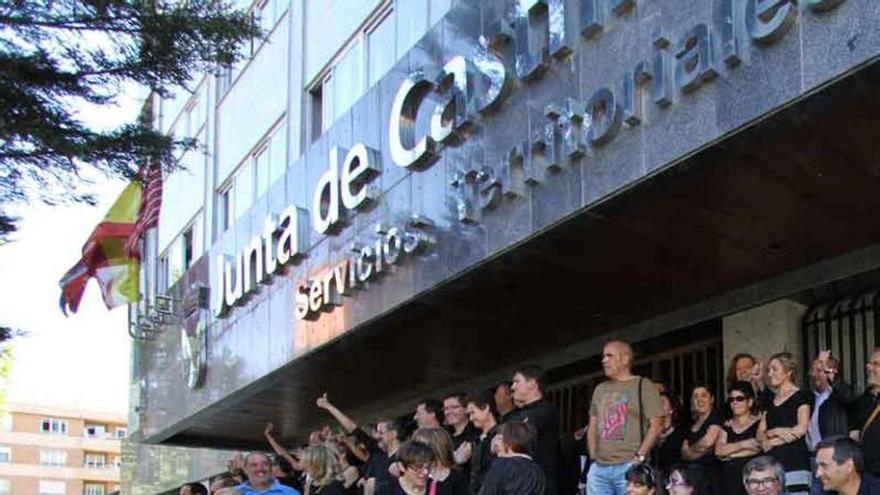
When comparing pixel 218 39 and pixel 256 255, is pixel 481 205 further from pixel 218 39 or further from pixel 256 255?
pixel 256 255

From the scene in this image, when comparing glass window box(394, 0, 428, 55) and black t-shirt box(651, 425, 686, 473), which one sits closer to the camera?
black t-shirt box(651, 425, 686, 473)

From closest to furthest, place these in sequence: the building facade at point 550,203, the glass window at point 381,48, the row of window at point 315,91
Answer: the building facade at point 550,203
the row of window at point 315,91
the glass window at point 381,48

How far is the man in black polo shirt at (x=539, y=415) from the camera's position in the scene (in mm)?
8594

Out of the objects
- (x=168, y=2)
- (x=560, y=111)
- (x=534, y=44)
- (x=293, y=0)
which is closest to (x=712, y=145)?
(x=560, y=111)

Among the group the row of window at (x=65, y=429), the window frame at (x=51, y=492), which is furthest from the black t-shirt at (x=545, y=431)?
the window frame at (x=51, y=492)

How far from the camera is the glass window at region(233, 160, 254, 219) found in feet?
70.5

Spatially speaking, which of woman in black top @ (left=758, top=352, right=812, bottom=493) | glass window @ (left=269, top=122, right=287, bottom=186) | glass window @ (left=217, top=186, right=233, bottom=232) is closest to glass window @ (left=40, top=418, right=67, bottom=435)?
glass window @ (left=217, top=186, right=233, bottom=232)

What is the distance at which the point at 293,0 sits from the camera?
65.0 feet

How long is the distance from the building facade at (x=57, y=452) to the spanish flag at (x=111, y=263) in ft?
237

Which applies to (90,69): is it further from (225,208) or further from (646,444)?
(225,208)

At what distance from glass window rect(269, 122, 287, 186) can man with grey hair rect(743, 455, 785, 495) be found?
1322 centimetres

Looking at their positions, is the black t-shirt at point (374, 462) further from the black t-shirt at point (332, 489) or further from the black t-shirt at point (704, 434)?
the black t-shirt at point (704, 434)

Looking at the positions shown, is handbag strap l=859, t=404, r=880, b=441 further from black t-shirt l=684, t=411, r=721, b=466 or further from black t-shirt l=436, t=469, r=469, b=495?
black t-shirt l=436, t=469, r=469, b=495

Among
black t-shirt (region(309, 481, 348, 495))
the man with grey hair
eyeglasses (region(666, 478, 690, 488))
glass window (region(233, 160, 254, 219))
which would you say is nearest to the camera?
the man with grey hair
